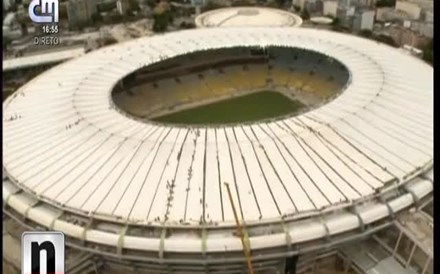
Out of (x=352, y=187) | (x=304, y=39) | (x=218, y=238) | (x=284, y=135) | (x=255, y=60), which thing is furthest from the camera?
(x=255, y=60)

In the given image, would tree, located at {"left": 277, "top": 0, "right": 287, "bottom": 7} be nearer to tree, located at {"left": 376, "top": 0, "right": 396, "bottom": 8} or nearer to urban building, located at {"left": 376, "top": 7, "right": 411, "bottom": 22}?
tree, located at {"left": 376, "top": 0, "right": 396, "bottom": 8}

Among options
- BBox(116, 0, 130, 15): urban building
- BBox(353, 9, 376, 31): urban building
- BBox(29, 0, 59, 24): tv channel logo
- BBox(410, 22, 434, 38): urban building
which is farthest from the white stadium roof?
BBox(29, 0, 59, 24): tv channel logo

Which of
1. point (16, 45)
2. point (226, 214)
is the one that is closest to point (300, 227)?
point (226, 214)

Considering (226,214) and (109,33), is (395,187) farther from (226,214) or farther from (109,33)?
(109,33)

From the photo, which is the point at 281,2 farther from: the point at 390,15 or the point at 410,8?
the point at 410,8

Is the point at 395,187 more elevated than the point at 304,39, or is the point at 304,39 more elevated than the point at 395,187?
the point at 304,39

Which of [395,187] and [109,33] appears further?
[109,33]

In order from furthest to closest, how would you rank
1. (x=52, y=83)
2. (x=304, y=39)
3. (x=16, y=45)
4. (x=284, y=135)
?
(x=16, y=45), (x=304, y=39), (x=52, y=83), (x=284, y=135)
